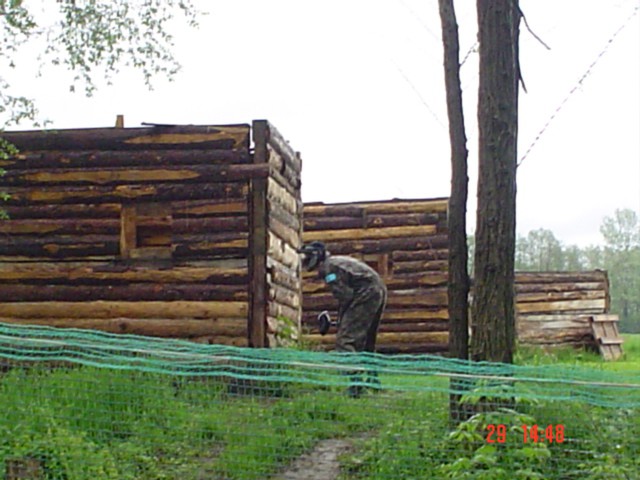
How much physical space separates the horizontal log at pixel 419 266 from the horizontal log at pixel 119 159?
7.39 metres

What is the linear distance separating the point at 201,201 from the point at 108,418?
4317mm

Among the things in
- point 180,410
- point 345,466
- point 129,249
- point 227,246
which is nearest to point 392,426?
point 345,466

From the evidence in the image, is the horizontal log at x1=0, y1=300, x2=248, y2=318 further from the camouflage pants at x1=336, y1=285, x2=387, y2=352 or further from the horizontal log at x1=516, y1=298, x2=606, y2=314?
the horizontal log at x1=516, y1=298, x2=606, y2=314

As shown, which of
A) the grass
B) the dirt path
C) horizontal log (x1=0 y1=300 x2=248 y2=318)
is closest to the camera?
the grass

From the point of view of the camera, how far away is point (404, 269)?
19.7 metres

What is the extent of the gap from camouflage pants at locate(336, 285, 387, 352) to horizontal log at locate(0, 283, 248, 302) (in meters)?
1.31

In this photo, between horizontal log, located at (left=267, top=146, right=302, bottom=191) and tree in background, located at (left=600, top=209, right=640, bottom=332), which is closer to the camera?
horizontal log, located at (left=267, top=146, right=302, bottom=191)

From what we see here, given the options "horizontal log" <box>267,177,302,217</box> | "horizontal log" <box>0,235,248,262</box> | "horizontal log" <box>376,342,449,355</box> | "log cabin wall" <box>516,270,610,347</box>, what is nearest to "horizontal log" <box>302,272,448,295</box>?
"horizontal log" <box>376,342,449,355</box>

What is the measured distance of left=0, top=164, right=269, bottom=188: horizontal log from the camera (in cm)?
1271

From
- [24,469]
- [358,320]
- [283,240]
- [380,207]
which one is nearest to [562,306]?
[380,207]

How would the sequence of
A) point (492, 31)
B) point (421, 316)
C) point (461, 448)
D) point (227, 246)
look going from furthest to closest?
point (421, 316) → point (227, 246) → point (492, 31) → point (461, 448)

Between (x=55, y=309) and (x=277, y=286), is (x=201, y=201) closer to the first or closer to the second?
(x=277, y=286)

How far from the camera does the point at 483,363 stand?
8.16m

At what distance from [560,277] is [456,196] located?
46.3 feet
